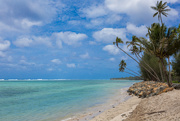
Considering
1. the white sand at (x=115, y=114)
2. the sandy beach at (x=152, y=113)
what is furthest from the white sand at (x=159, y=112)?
the white sand at (x=115, y=114)

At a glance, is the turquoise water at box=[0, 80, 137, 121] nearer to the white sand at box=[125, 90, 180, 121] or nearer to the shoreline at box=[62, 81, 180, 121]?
the shoreline at box=[62, 81, 180, 121]

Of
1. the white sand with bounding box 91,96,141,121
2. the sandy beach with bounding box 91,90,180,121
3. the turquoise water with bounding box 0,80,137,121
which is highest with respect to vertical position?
the sandy beach with bounding box 91,90,180,121

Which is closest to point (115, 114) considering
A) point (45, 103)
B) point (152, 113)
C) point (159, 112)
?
point (152, 113)

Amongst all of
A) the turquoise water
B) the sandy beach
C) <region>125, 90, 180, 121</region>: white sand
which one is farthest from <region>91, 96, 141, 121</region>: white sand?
the turquoise water

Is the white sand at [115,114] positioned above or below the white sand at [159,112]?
below

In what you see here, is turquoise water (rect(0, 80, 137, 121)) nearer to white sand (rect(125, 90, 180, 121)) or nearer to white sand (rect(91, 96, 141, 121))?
white sand (rect(91, 96, 141, 121))

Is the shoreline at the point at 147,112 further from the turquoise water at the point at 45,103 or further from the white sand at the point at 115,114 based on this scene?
the turquoise water at the point at 45,103

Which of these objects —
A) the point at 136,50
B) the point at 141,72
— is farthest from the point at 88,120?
the point at 141,72

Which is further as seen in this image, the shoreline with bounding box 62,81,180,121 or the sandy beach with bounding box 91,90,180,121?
the shoreline with bounding box 62,81,180,121

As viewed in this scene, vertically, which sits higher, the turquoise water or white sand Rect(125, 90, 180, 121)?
white sand Rect(125, 90, 180, 121)

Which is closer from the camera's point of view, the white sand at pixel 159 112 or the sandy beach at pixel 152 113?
the white sand at pixel 159 112

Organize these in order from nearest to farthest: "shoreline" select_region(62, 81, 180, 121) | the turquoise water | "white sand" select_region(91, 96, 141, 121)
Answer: "shoreline" select_region(62, 81, 180, 121)
"white sand" select_region(91, 96, 141, 121)
the turquoise water

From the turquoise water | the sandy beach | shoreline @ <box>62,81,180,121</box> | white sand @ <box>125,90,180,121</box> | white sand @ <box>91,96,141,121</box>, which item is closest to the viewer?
white sand @ <box>125,90,180,121</box>

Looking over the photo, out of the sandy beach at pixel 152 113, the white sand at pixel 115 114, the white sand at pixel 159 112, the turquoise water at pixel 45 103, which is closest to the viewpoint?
the white sand at pixel 159 112
